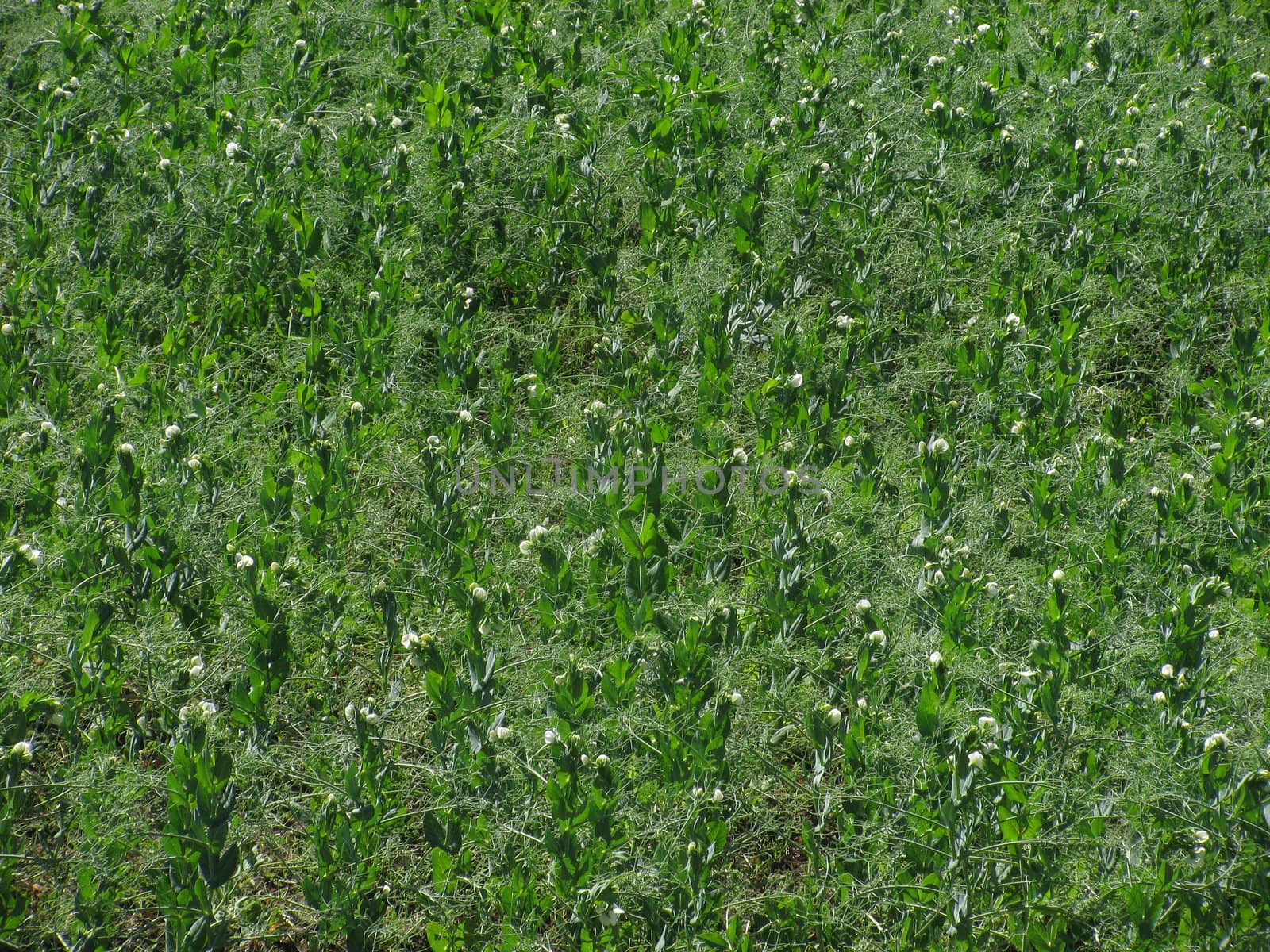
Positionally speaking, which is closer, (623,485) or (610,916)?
(610,916)

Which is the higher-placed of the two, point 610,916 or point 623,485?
point 623,485

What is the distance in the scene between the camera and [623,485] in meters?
3.88

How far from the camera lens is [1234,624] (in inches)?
139

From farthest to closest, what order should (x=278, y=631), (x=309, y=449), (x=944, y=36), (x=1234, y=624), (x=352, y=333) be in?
1. (x=944, y=36)
2. (x=352, y=333)
3. (x=309, y=449)
4. (x=1234, y=624)
5. (x=278, y=631)

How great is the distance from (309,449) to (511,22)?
3.04m

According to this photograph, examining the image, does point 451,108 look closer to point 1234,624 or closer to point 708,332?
point 708,332

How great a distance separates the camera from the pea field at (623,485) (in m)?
2.88

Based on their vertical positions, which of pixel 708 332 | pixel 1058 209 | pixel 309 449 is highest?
pixel 1058 209

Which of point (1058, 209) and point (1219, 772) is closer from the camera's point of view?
point (1219, 772)

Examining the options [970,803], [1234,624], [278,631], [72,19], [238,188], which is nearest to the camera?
[970,803]

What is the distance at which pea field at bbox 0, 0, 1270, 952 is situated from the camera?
2.88 meters

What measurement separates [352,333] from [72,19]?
9.69 ft

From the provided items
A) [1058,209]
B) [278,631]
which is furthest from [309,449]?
[1058,209]

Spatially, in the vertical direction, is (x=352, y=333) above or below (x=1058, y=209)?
below
